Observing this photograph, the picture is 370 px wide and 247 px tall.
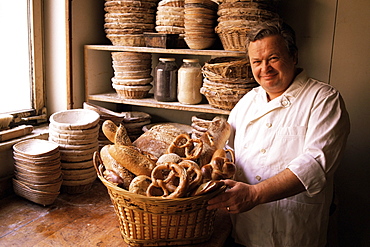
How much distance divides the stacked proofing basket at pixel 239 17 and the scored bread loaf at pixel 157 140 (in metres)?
0.57

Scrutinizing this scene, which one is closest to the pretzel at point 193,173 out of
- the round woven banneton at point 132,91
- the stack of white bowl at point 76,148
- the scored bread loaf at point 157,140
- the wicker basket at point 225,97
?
the scored bread loaf at point 157,140

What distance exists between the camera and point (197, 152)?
1.51 metres

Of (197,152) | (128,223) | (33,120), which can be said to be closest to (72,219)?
(128,223)

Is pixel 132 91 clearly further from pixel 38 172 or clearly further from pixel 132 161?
pixel 132 161

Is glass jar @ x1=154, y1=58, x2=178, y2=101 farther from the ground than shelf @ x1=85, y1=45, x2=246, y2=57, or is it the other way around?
shelf @ x1=85, y1=45, x2=246, y2=57

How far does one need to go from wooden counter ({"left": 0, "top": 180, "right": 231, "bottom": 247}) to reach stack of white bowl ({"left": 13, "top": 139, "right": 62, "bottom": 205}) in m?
0.06

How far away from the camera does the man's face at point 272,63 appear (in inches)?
58.5

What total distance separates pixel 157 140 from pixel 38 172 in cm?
61

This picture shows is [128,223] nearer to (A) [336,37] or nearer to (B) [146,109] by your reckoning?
(B) [146,109]

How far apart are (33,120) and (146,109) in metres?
0.77

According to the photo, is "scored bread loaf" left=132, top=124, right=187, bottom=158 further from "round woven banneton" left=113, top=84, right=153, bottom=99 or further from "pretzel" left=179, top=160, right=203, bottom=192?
"round woven banneton" left=113, top=84, right=153, bottom=99

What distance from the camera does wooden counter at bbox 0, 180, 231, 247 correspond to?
4.90 feet

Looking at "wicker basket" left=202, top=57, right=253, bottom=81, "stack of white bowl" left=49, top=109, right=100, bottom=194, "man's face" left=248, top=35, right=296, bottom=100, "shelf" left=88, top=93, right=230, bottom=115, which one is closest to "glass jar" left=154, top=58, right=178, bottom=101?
"shelf" left=88, top=93, right=230, bottom=115

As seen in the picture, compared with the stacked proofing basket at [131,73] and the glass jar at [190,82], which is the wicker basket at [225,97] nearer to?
the glass jar at [190,82]
